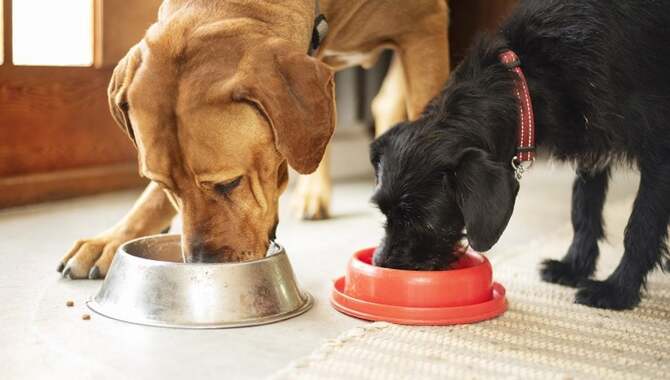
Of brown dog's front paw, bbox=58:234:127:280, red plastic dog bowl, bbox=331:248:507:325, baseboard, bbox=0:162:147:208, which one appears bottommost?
baseboard, bbox=0:162:147:208

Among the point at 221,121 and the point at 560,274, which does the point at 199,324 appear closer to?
the point at 221,121

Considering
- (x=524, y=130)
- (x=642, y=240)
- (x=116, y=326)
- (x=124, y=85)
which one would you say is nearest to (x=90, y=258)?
(x=116, y=326)

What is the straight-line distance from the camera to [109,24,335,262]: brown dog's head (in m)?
1.97

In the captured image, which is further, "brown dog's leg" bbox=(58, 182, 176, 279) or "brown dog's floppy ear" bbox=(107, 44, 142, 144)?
"brown dog's leg" bbox=(58, 182, 176, 279)

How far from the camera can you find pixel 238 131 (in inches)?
78.7

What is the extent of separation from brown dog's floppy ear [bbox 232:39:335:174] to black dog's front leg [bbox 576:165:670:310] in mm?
907

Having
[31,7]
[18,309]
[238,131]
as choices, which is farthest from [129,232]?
[31,7]

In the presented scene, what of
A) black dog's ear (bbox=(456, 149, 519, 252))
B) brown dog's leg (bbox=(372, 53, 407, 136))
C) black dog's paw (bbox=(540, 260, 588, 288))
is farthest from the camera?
brown dog's leg (bbox=(372, 53, 407, 136))

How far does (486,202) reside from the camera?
1.96 m

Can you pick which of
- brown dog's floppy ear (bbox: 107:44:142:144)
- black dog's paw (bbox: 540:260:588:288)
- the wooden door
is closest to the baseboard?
the wooden door

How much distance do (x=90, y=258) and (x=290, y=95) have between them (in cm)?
90

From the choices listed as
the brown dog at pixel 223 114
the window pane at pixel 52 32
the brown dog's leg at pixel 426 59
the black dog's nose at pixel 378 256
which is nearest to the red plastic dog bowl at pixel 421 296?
the black dog's nose at pixel 378 256

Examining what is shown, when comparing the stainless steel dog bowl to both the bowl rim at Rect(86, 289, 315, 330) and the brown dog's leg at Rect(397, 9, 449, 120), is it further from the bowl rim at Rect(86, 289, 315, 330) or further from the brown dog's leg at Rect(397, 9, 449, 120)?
the brown dog's leg at Rect(397, 9, 449, 120)

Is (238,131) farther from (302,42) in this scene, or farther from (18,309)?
(18,309)
